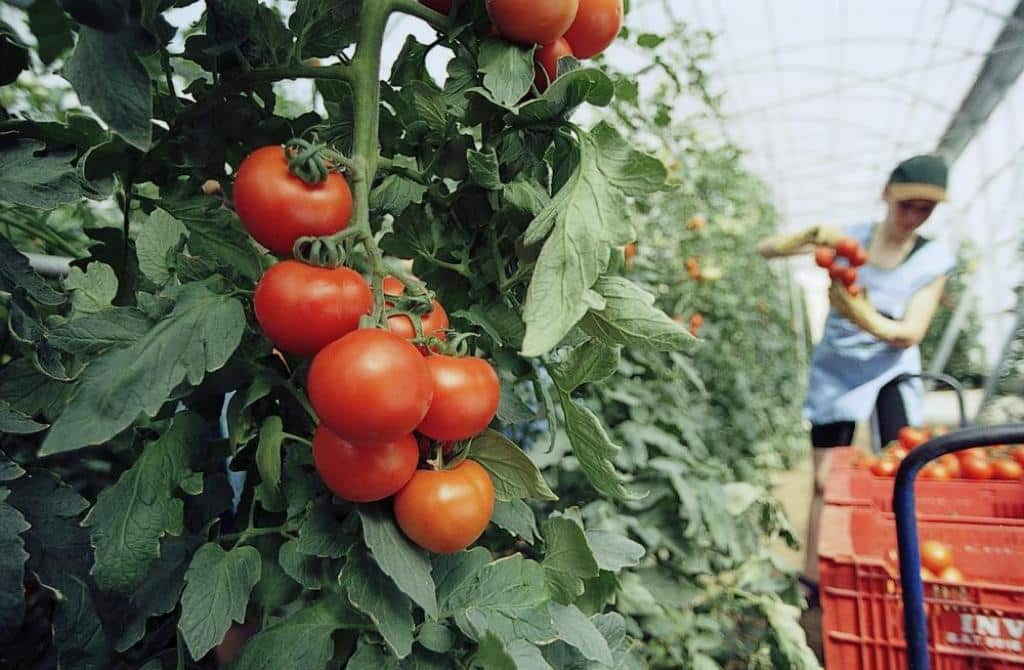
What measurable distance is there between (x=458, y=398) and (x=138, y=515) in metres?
0.25

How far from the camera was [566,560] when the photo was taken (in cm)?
63

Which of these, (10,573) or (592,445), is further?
(592,445)

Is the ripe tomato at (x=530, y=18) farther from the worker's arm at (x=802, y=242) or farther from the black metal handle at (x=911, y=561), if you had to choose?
the worker's arm at (x=802, y=242)

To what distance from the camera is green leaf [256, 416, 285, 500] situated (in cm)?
49

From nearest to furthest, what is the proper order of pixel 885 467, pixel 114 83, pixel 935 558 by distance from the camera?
1. pixel 114 83
2. pixel 935 558
3. pixel 885 467

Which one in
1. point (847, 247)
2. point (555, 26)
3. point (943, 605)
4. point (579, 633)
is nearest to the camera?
point (555, 26)

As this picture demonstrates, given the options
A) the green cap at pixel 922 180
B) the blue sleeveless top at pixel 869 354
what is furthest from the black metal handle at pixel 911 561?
the green cap at pixel 922 180

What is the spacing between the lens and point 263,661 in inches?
20.0

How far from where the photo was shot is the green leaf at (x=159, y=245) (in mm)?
530

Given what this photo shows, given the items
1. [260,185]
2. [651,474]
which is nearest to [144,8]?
[260,185]

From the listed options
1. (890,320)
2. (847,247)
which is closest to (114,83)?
(847,247)

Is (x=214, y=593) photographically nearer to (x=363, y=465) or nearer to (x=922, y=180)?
(x=363, y=465)

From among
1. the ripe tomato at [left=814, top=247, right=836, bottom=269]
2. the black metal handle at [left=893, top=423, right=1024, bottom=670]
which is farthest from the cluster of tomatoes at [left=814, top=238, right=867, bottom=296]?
the black metal handle at [left=893, top=423, right=1024, bottom=670]

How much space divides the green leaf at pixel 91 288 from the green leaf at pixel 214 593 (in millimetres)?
210
